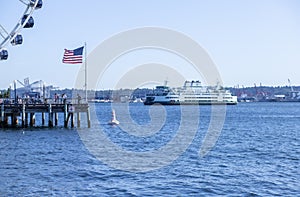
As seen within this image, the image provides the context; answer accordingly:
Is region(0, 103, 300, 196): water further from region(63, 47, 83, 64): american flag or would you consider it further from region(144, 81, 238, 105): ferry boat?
region(144, 81, 238, 105): ferry boat

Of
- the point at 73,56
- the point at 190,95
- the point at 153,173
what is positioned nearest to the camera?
the point at 153,173

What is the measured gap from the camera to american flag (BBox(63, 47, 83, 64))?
156 feet

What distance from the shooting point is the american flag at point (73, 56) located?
47.5 metres

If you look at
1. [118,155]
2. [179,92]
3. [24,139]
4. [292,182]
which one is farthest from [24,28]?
[179,92]

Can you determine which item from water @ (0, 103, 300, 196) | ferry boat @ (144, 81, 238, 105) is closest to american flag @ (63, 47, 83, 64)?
water @ (0, 103, 300, 196)

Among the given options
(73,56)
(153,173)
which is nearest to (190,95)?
(73,56)

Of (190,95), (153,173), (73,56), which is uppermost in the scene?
(73,56)

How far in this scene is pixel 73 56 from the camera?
47938 mm

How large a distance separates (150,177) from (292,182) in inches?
255

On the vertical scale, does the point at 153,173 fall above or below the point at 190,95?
below

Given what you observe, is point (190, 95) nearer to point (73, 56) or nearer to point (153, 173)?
point (73, 56)

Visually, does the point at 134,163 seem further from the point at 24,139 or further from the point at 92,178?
the point at 24,139

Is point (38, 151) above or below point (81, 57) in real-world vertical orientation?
below

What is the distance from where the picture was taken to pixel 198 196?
2053cm
